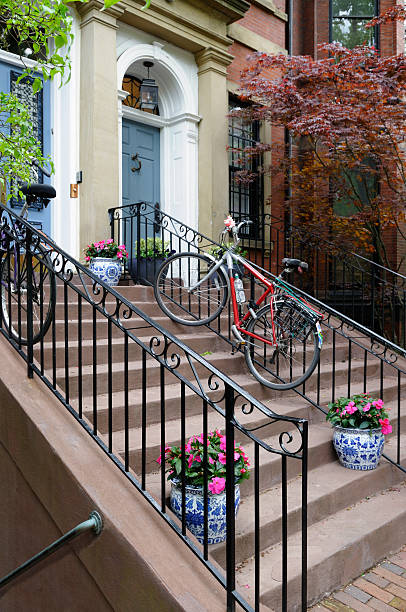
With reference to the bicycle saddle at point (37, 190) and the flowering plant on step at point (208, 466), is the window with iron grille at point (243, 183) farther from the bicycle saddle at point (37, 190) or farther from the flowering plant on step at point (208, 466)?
the flowering plant on step at point (208, 466)

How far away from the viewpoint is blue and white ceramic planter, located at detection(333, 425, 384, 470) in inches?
146

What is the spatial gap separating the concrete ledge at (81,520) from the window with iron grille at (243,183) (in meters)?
6.14

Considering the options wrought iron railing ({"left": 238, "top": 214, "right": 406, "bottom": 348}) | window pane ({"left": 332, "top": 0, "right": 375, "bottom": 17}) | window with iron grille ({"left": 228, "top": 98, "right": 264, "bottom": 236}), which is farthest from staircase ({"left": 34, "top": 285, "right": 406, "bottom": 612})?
window pane ({"left": 332, "top": 0, "right": 375, "bottom": 17})

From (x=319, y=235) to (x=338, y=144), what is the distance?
58.2 inches

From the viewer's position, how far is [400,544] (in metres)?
3.39

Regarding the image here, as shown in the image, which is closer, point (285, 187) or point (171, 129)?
point (171, 129)

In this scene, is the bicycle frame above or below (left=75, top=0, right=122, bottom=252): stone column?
below

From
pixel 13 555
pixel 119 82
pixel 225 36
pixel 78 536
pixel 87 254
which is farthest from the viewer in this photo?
pixel 225 36

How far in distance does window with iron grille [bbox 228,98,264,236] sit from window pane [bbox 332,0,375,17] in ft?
11.5

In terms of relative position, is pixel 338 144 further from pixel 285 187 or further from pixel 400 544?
pixel 400 544

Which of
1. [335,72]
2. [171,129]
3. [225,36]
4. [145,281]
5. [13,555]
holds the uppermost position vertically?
[225,36]

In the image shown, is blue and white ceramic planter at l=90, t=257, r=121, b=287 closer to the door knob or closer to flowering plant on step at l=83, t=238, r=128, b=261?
flowering plant on step at l=83, t=238, r=128, b=261

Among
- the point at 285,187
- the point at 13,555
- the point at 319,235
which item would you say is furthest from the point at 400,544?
the point at 285,187

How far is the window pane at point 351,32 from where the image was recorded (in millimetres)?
10289
